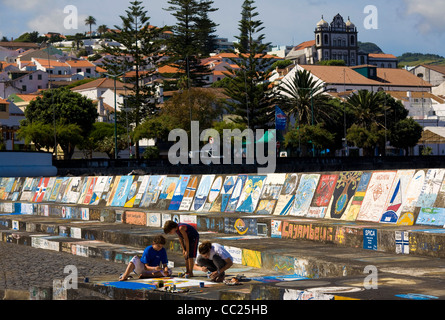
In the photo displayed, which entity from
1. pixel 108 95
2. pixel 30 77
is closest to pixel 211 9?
pixel 108 95

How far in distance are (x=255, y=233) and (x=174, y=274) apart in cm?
539

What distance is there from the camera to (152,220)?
806 inches

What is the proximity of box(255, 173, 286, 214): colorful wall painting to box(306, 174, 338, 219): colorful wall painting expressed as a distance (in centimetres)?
146

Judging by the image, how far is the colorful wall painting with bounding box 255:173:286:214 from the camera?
60.7ft

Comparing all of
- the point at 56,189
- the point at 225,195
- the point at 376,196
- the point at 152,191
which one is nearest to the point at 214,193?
the point at 225,195

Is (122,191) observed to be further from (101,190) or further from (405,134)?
(405,134)

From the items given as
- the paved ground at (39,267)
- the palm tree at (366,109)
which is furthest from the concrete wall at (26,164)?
the palm tree at (366,109)

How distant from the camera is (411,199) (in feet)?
Answer: 47.3

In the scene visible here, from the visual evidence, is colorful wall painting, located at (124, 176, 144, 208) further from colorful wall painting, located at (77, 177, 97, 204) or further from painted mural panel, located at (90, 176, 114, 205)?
colorful wall painting, located at (77, 177, 97, 204)

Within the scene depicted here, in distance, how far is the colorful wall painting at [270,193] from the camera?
1852 centimetres

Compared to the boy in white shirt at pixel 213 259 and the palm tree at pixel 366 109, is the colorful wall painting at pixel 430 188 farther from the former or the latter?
the palm tree at pixel 366 109

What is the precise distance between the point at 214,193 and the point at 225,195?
52 centimetres
